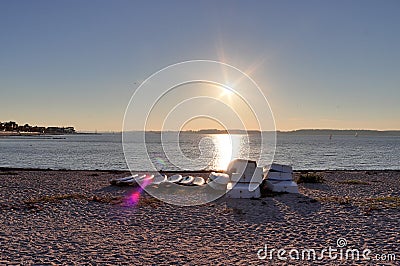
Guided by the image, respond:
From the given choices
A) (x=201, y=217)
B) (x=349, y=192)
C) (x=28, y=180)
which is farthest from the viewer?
(x=28, y=180)

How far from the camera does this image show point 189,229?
1210 cm

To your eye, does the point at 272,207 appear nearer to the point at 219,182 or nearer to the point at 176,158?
the point at 219,182

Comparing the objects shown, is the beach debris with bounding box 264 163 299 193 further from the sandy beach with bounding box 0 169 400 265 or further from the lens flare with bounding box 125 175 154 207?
the lens flare with bounding box 125 175 154 207

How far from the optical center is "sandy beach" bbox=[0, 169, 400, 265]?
9281mm

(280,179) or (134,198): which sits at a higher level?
(280,179)

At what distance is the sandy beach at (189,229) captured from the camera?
9.28 metres

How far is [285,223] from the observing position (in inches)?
504

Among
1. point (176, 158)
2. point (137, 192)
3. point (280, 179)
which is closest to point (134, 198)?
point (137, 192)

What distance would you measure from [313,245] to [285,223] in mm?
2546

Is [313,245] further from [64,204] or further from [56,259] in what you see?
[64,204]

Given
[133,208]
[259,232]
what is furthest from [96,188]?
[259,232]

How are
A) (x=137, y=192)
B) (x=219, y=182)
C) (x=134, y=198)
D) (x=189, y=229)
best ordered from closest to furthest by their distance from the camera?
(x=189, y=229) → (x=134, y=198) → (x=137, y=192) → (x=219, y=182)

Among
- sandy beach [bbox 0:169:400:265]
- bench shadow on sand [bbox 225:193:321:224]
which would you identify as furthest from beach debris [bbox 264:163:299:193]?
sandy beach [bbox 0:169:400:265]

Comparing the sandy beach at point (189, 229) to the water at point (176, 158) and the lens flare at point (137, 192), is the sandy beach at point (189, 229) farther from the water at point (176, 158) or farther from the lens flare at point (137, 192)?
the water at point (176, 158)
